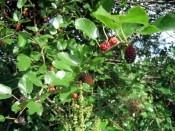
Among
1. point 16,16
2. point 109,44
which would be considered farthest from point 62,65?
point 16,16

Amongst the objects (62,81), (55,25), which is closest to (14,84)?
(55,25)

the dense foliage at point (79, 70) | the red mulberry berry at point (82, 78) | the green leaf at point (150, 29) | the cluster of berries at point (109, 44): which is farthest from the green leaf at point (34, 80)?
the green leaf at point (150, 29)

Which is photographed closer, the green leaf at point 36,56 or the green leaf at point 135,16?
the green leaf at point 135,16

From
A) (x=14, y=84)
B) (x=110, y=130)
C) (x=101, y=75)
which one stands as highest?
(x=14, y=84)

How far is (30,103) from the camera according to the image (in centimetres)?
69

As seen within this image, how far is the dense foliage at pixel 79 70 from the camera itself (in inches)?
25.5

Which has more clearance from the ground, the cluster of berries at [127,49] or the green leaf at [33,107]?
the cluster of berries at [127,49]

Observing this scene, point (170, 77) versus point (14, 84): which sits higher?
point (14, 84)

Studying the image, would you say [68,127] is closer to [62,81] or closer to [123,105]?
[62,81]

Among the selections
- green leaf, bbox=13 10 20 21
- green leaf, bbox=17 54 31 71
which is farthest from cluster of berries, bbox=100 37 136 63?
green leaf, bbox=13 10 20 21

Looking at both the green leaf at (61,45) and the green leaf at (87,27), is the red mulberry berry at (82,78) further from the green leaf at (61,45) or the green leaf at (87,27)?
the green leaf at (61,45)

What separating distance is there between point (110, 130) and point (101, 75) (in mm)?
682

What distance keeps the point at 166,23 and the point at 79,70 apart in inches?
9.9

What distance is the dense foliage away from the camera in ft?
2.12
